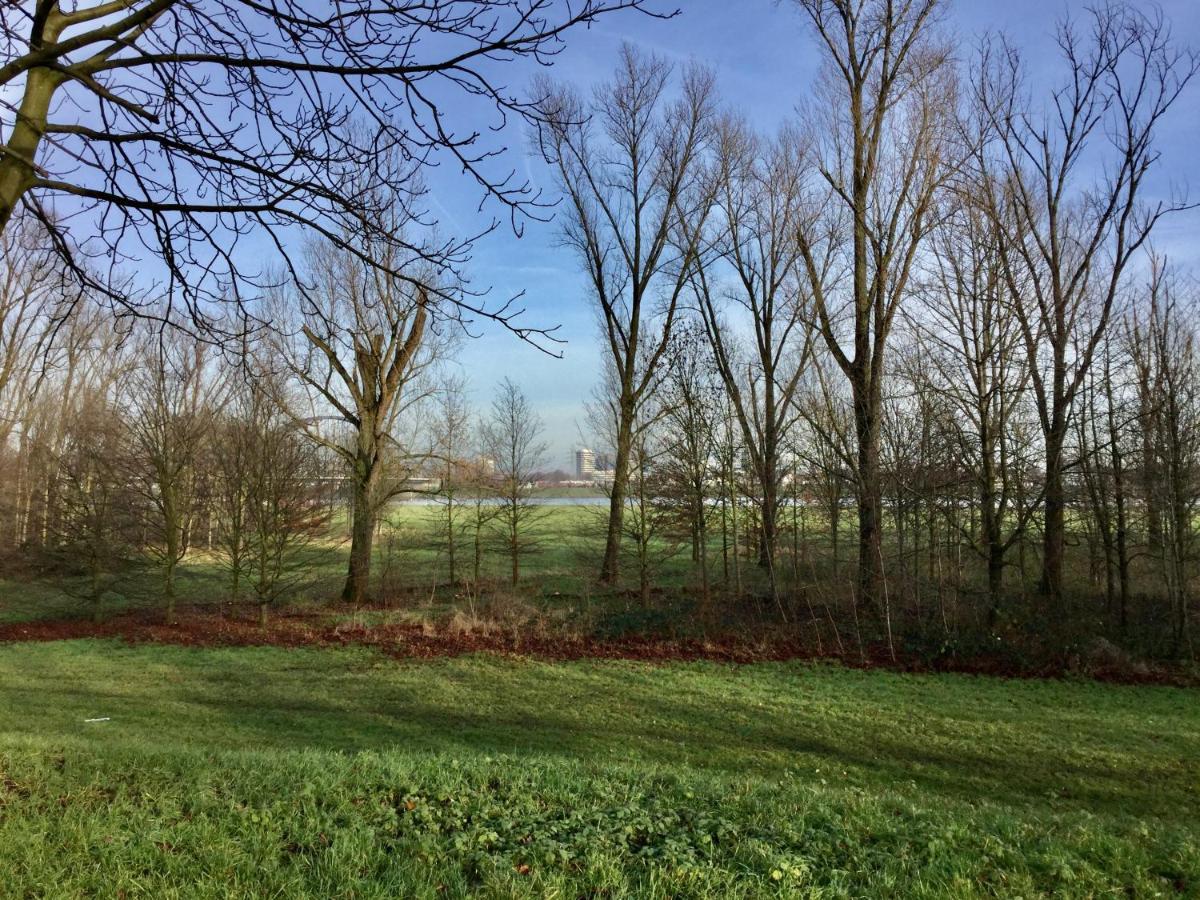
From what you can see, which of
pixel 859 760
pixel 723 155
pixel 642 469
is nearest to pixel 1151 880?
pixel 859 760

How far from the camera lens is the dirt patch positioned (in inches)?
510

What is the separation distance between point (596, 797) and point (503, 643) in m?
11.0

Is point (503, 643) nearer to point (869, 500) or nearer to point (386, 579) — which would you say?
point (386, 579)

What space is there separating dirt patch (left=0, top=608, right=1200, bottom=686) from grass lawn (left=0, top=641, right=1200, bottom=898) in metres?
2.24

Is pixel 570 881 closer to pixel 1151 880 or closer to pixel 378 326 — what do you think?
pixel 1151 880

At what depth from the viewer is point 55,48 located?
3.57 m

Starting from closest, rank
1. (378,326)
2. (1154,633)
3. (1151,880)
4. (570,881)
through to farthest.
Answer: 1. (570,881)
2. (1151,880)
3. (1154,633)
4. (378,326)

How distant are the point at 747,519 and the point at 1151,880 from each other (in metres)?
16.0

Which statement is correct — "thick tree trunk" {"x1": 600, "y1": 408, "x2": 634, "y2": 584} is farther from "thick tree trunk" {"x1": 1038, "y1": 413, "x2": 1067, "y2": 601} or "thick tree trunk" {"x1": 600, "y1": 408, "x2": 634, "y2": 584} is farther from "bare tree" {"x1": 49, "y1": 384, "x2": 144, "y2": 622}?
"bare tree" {"x1": 49, "y1": 384, "x2": 144, "y2": 622}

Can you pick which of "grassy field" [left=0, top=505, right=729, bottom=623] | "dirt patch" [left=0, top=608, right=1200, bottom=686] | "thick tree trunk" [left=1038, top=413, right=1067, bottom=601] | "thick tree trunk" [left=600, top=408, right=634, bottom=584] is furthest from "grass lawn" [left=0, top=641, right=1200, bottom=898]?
"thick tree trunk" [left=600, top=408, right=634, bottom=584]

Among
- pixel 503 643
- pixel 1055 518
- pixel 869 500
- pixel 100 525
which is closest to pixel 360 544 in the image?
pixel 100 525

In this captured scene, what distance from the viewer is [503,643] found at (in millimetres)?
14938

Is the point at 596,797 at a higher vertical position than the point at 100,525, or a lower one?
lower

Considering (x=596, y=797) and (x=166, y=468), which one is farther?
(x=166, y=468)
